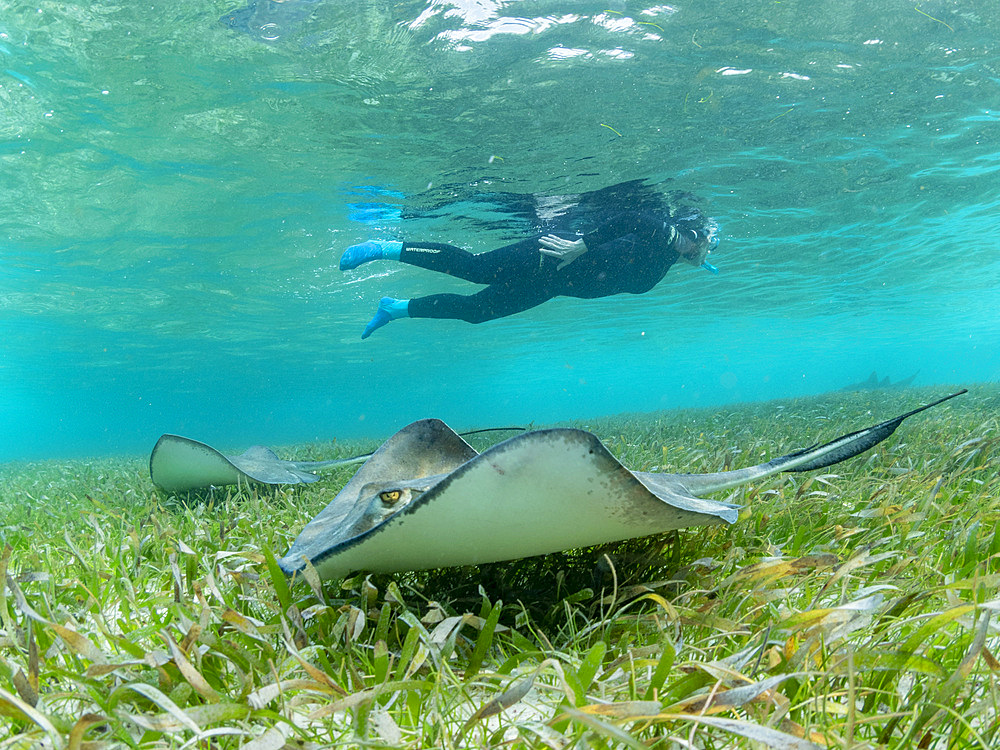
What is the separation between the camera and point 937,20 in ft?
25.7

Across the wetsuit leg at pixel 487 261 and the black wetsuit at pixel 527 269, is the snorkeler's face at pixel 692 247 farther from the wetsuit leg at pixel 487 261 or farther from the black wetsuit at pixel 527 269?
the wetsuit leg at pixel 487 261

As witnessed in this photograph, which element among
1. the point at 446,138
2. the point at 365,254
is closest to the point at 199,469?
the point at 365,254

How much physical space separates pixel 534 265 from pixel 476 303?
1.32 m

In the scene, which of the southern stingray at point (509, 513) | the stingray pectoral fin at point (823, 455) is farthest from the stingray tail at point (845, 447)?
the southern stingray at point (509, 513)

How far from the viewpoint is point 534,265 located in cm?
1030

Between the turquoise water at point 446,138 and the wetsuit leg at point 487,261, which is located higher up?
the turquoise water at point 446,138

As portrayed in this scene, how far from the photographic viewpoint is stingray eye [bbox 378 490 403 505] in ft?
5.20

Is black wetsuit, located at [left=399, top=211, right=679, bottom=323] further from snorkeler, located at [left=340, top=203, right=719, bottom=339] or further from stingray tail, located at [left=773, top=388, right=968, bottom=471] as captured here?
stingray tail, located at [left=773, top=388, right=968, bottom=471]

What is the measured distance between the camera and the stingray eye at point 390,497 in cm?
158

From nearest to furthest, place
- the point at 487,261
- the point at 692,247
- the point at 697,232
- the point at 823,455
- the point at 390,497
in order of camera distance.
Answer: the point at 390,497
the point at 823,455
the point at 487,261
the point at 692,247
the point at 697,232

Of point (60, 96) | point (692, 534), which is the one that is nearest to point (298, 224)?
point (60, 96)

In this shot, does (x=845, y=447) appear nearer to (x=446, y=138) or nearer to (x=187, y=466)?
(x=187, y=466)

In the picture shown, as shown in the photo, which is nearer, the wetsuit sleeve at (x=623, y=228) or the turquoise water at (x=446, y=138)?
the turquoise water at (x=446, y=138)

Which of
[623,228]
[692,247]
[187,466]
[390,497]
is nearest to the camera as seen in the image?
[390,497]
